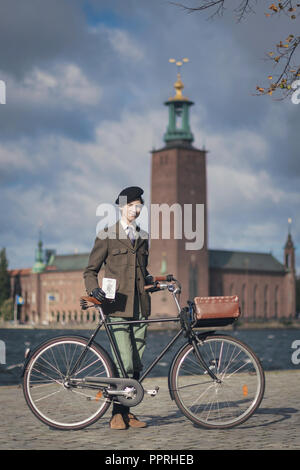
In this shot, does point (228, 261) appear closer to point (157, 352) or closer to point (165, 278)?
point (157, 352)

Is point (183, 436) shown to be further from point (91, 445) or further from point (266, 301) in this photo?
point (266, 301)

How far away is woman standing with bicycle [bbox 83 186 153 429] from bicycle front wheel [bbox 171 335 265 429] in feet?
1.31

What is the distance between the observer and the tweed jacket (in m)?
5.83

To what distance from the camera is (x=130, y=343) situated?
5777 mm

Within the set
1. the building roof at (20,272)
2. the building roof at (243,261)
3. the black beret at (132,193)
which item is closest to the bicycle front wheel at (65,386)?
the black beret at (132,193)

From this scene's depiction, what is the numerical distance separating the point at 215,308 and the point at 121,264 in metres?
0.81

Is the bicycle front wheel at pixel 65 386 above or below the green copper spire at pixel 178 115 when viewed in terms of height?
below

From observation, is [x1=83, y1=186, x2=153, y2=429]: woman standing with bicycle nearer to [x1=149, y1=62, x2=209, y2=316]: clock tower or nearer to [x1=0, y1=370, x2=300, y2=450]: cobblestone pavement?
[x1=0, y1=370, x2=300, y2=450]: cobblestone pavement

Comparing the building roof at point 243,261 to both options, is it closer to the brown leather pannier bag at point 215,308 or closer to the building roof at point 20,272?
the building roof at point 20,272

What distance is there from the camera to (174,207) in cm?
9712

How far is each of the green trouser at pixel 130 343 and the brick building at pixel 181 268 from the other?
86.4 meters

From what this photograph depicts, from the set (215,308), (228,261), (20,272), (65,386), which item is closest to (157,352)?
(65,386)

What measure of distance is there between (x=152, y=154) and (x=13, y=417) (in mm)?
96818

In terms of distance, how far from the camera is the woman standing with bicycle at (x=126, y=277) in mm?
5734
